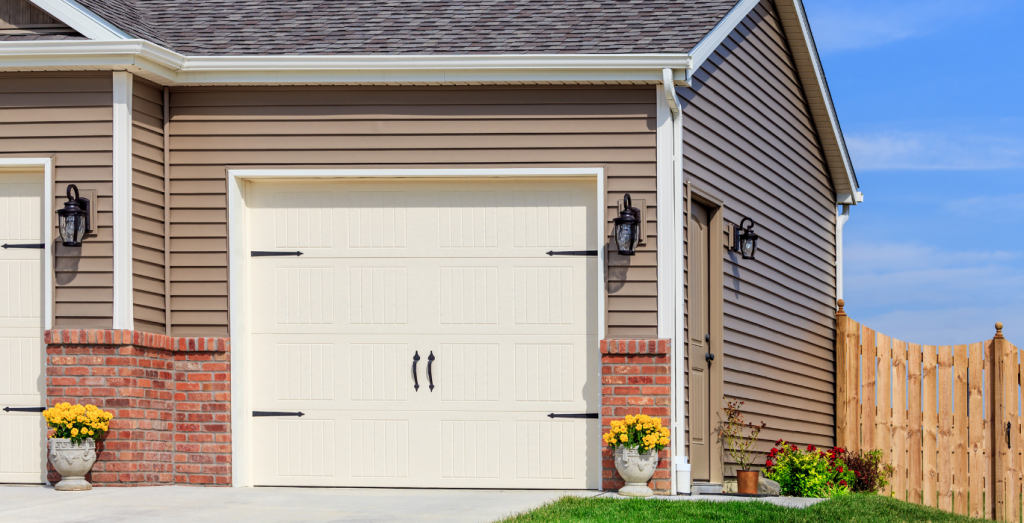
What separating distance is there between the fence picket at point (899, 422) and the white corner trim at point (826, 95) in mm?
2785

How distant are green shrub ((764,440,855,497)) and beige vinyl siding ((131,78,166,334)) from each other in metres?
5.00

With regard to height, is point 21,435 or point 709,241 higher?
point 709,241

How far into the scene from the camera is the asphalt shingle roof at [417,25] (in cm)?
857

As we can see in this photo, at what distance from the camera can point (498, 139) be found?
848cm

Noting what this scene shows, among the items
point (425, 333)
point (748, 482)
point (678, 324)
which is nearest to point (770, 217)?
point (748, 482)

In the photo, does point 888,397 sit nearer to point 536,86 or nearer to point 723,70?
point 723,70

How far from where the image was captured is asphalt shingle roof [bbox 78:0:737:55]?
28.1 feet

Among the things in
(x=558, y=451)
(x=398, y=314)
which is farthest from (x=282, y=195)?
(x=558, y=451)

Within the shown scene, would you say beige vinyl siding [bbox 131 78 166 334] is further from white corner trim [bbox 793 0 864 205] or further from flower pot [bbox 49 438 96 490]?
white corner trim [bbox 793 0 864 205]

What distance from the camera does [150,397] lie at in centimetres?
837

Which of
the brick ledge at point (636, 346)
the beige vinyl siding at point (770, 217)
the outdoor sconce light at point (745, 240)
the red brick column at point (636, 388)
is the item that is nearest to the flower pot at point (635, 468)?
the red brick column at point (636, 388)

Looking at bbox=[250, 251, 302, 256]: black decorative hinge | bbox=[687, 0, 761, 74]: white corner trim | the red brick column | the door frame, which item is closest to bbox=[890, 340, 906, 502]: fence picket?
the door frame

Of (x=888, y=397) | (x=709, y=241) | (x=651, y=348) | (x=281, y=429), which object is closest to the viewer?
(x=651, y=348)

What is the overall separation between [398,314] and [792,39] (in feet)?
18.1
